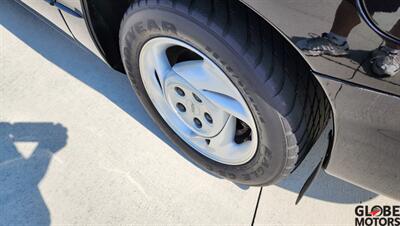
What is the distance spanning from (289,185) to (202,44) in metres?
0.88

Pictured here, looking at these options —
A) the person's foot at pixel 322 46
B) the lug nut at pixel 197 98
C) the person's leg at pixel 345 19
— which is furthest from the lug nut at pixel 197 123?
the person's leg at pixel 345 19

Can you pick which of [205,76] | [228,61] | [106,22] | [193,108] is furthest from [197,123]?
[106,22]

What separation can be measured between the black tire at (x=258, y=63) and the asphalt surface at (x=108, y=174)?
41cm

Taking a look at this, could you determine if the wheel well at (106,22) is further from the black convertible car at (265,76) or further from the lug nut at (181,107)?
the lug nut at (181,107)

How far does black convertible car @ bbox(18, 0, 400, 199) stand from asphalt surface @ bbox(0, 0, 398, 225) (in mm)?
173

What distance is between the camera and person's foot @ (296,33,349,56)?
107 cm

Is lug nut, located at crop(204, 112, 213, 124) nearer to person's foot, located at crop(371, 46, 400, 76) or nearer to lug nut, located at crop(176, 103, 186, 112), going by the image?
lug nut, located at crop(176, 103, 186, 112)

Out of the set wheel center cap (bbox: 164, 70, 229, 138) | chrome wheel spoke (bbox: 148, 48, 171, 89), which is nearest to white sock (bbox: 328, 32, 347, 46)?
wheel center cap (bbox: 164, 70, 229, 138)

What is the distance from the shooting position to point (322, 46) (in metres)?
1.09

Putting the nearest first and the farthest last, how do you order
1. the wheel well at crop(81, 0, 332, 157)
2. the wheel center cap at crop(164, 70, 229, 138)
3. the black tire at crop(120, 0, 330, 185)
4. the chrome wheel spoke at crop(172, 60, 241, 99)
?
the black tire at crop(120, 0, 330, 185) → the chrome wheel spoke at crop(172, 60, 241, 99) → the wheel center cap at crop(164, 70, 229, 138) → the wheel well at crop(81, 0, 332, 157)

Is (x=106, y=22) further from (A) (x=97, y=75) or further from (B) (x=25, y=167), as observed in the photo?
(B) (x=25, y=167)

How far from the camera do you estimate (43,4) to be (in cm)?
191

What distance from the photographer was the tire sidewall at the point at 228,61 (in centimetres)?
127

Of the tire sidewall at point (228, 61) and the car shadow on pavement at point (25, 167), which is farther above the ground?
the tire sidewall at point (228, 61)
